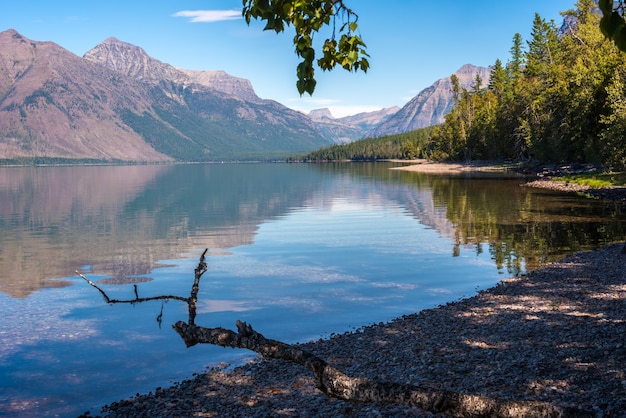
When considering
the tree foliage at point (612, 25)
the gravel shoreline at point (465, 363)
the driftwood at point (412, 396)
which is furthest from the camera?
the gravel shoreline at point (465, 363)

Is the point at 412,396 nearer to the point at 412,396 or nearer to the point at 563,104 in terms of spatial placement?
the point at 412,396

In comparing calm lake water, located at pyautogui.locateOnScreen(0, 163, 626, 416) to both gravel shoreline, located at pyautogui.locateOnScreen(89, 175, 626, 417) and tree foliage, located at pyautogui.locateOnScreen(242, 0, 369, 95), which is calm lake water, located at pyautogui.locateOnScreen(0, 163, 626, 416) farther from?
tree foliage, located at pyautogui.locateOnScreen(242, 0, 369, 95)

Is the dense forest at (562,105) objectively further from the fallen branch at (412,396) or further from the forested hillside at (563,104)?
the fallen branch at (412,396)

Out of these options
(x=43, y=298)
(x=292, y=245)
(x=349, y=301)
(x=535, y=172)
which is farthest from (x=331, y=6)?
(x=535, y=172)

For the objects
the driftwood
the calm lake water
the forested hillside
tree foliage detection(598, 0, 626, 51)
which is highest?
the forested hillside

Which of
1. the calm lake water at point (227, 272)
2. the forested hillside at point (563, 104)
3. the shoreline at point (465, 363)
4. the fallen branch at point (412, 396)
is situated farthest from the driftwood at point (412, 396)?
the forested hillside at point (563, 104)

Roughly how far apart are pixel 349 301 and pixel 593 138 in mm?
77322

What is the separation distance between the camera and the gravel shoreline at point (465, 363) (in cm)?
1233

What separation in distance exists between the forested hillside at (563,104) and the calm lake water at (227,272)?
19.0 meters

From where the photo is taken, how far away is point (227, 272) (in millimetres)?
35188

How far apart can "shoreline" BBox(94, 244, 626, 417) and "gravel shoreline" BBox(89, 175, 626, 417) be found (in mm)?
32

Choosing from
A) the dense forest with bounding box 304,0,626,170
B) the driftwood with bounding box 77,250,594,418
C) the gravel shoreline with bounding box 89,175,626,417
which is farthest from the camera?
the dense forest with bounding box 304,0,626,170

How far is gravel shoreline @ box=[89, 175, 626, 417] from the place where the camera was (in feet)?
40.4

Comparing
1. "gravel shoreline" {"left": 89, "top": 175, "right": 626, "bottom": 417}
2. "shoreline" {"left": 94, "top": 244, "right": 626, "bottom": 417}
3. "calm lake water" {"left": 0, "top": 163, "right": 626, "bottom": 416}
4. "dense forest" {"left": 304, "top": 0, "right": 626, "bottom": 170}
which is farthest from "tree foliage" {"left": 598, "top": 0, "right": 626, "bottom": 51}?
"dense forest" {"left": 304, "top": 0, "right": 626, "bottom": 170}
